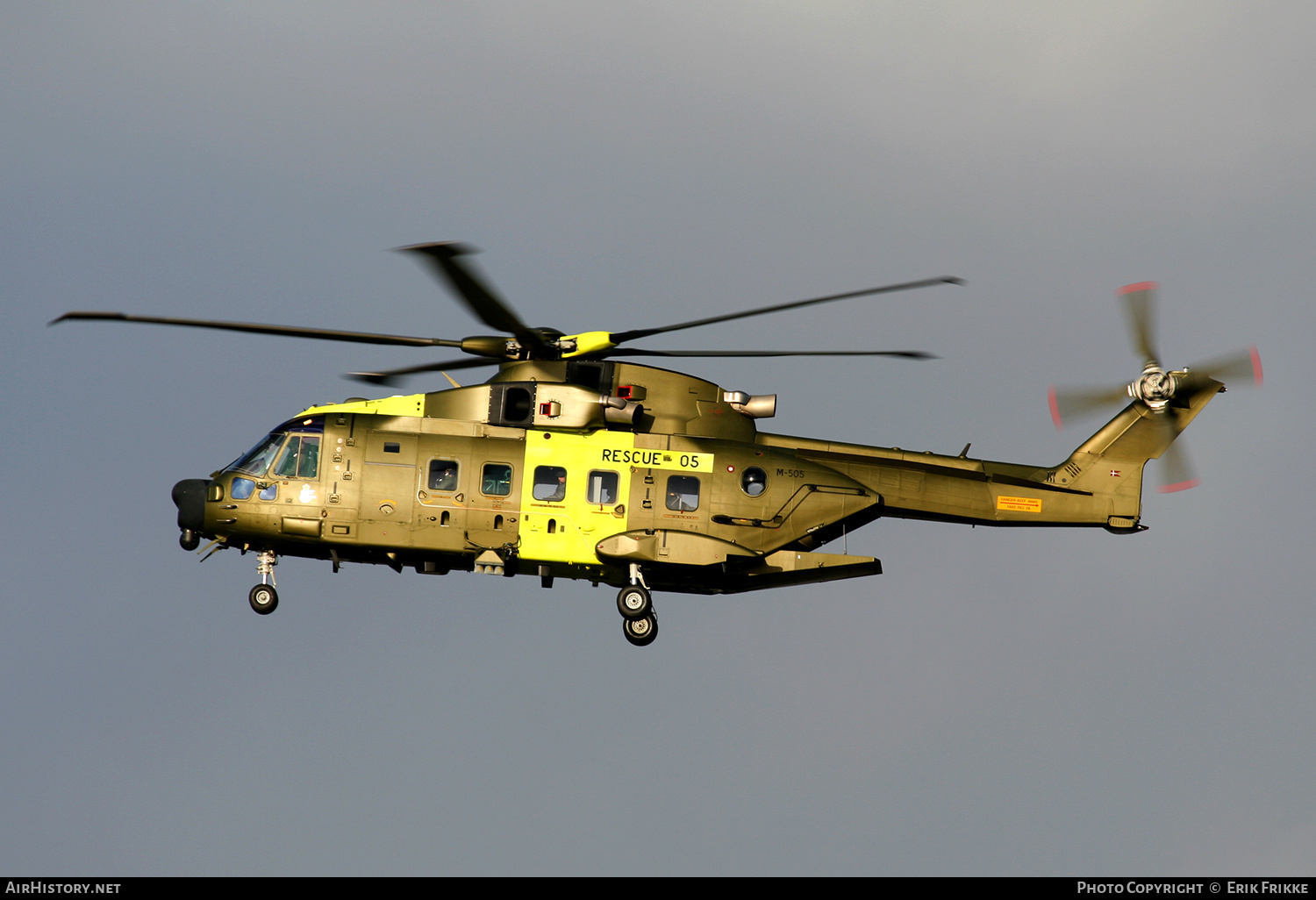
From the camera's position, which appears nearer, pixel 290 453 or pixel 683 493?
pixel 683 493

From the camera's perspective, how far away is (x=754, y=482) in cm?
2884

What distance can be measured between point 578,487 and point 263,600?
691cm

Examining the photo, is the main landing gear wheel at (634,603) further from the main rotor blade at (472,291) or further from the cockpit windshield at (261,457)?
the cockpit windshield at (261,457)

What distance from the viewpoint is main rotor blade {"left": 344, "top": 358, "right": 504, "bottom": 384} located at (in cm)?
2812

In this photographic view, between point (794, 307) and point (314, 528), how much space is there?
11080 millimetres

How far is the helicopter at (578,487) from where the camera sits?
2856cm

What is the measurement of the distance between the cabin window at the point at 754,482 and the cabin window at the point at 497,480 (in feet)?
15.6

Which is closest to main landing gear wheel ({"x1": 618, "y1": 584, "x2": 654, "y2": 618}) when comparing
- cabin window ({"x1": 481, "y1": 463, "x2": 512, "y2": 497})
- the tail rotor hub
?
cabin window ({"x1": 481, "y1": 463, "x2": 512, "y2": 497})

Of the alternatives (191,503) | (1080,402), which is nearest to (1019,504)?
(1080,402)

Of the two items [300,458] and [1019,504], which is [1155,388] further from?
[300,458]

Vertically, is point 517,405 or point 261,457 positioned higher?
point 517,405

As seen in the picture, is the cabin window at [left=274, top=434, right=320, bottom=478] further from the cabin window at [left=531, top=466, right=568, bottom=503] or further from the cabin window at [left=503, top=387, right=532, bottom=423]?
the cabin window at [left=531, top=466, right=568, bottom=503]

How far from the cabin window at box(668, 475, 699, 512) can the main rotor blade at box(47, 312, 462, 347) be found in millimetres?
5134
